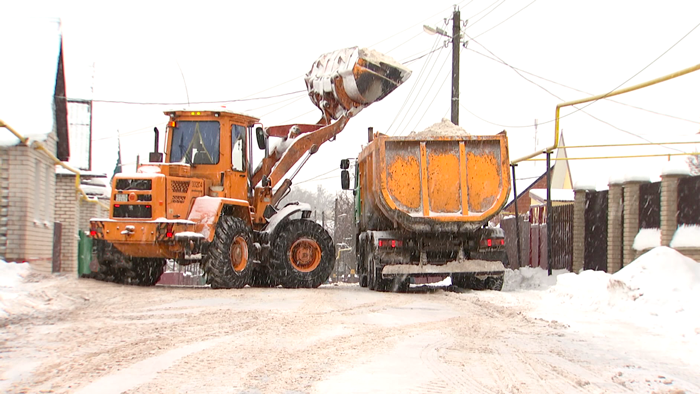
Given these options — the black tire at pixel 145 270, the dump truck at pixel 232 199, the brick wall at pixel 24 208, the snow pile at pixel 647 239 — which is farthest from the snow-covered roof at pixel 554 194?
the brick wall at pixel 24 208

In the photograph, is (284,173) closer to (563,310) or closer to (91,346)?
(563,310)

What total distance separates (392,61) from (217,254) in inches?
228

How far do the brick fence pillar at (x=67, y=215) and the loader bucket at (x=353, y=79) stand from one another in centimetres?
813

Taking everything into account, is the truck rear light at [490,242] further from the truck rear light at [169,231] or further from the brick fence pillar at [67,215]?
the brick fence pillar at [67,215]

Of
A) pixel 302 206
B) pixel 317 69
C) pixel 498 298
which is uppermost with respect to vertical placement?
pixel 317 69

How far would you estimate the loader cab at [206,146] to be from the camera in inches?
572

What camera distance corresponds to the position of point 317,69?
662 inches

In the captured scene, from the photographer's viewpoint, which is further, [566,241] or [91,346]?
[566,241]

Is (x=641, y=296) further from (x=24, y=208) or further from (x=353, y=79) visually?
(x=24, y=208)

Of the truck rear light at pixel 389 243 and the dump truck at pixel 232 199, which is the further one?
the dump truck at pixel 232 199

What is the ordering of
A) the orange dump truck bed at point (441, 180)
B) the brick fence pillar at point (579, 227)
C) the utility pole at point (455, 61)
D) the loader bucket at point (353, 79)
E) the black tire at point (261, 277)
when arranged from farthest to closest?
the utility pole at point (455, 61)
the brick fence pillar at point (579, 227)
the loader bucket at point (353, 79)
the black tire at point (261, 277)
the orange dump truck bed at point (441, 180)

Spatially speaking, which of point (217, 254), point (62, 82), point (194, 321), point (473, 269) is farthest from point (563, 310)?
point (62, 82)

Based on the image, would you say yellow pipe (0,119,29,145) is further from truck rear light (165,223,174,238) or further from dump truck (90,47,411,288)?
truck rear light (165,223,174,238)

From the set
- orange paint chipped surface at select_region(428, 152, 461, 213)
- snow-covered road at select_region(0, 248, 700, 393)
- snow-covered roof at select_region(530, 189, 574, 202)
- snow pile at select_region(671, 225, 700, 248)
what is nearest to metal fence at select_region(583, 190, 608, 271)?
snow pile at select_region(671, 225, 700, 248)
